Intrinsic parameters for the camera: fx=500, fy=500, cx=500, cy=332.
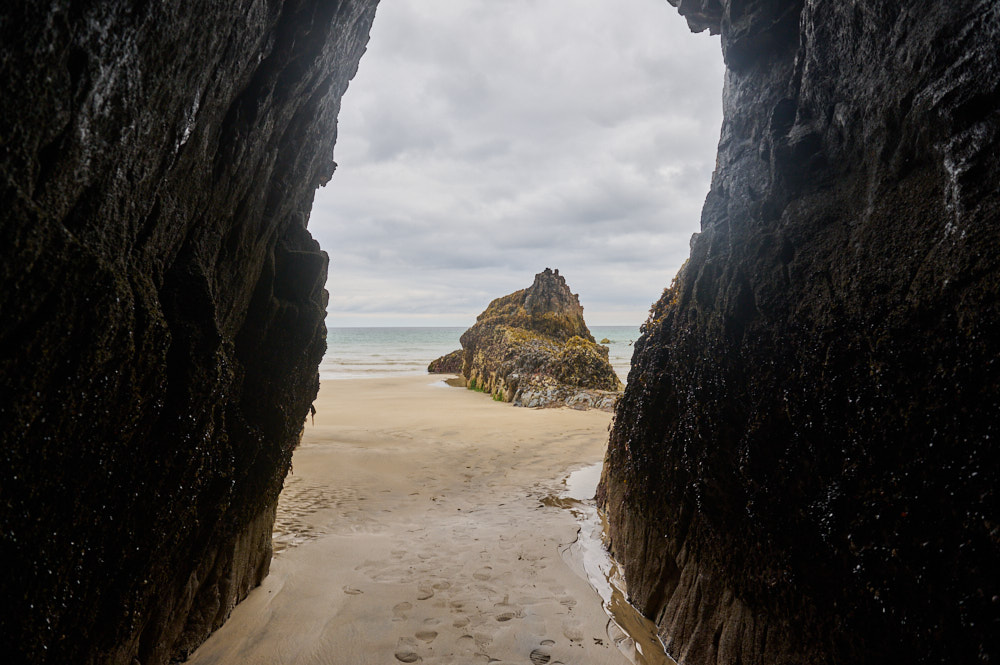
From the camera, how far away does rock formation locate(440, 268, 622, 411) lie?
17.7m

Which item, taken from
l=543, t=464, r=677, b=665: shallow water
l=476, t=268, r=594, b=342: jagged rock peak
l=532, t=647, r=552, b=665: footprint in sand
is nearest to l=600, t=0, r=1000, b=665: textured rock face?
l=543, t=464, r=677, b=665: shallow water

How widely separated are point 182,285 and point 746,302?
12.5 ft

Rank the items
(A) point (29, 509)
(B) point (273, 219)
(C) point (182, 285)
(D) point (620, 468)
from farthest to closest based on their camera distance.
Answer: (D) point (620, 468), (B) point (273, 219), (C) point (182, 285), (A) point (29, 509)

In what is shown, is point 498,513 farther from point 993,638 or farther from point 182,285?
point 993,638

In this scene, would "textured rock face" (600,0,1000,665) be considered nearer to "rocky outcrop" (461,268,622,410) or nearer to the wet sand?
the wet sand

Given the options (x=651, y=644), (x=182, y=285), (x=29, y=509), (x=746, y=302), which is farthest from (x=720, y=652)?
(x=182, y=285)

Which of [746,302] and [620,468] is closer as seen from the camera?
[746,302]

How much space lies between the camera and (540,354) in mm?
19656

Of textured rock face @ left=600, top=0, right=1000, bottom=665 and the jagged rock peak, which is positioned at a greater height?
the jagged rock peak

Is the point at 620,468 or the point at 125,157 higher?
the point at 125,157

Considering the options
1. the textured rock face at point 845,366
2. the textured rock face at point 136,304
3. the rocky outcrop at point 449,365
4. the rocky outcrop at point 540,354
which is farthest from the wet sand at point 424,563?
the rocky outcrop at point 449,365

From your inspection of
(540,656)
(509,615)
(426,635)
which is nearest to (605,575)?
(509,615)

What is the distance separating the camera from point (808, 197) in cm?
334

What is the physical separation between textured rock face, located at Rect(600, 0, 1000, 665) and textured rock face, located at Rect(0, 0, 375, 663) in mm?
3514
